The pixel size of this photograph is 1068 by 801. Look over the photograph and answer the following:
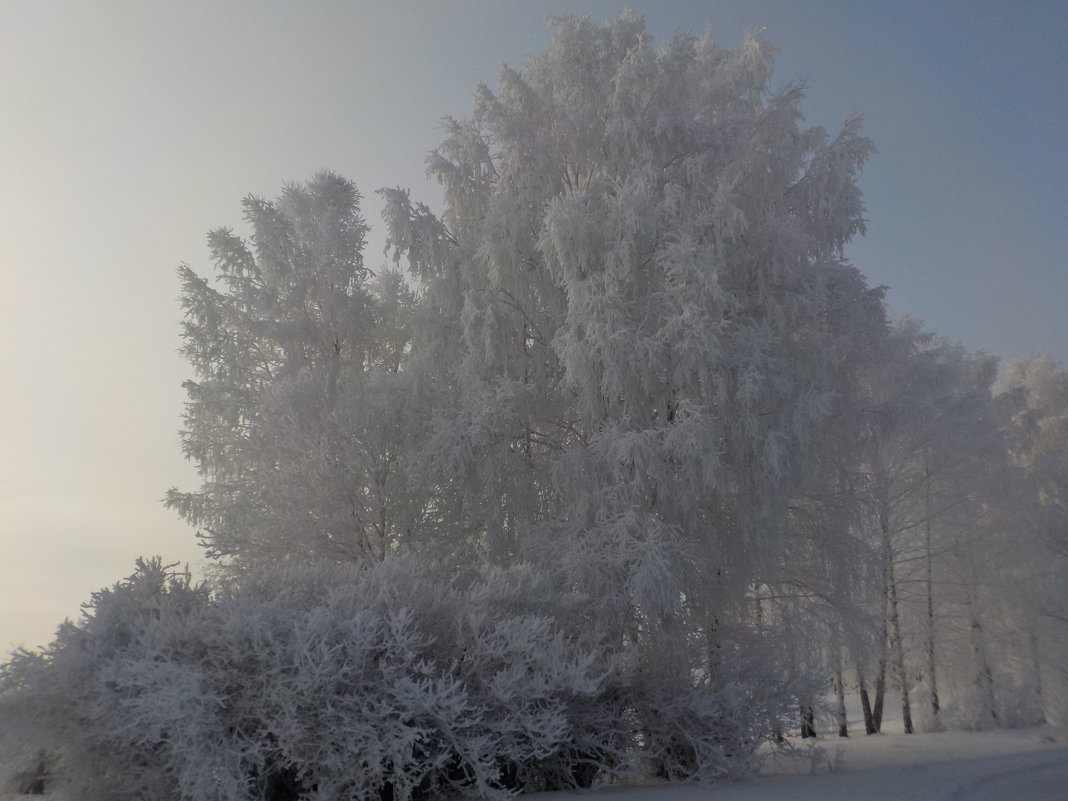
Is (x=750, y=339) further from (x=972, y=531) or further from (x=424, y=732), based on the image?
(x=972, y=531)

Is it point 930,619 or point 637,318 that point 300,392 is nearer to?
point 637,318

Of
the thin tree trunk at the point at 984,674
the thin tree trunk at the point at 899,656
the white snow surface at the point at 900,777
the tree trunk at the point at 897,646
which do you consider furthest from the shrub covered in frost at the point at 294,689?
the thin tree trunk at the point at 984,674

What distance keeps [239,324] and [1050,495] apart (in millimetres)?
21528

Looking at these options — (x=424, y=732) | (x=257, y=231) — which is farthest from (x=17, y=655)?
(x=257, y=231)

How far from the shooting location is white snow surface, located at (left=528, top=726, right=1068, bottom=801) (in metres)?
9.24

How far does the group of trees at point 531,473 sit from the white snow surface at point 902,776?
583 mm

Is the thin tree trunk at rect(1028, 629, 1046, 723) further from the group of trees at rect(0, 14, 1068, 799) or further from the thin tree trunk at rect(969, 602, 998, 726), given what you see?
the group of trees at rect(0, 14, 1068, 799)

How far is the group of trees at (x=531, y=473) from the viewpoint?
26.0ft

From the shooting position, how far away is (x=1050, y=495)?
928 inches

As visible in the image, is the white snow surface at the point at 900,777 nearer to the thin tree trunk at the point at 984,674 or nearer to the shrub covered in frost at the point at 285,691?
the shrub covered in frost at the point at 285,691

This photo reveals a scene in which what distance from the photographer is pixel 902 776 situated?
36.7 feet

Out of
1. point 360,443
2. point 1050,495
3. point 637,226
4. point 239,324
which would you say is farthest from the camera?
point 1050,495

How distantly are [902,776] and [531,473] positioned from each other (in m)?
6.46

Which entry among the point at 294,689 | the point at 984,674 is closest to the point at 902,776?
the point at 294,689
